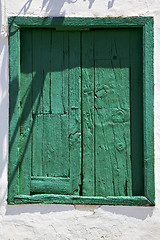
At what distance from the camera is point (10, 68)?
3961 mm

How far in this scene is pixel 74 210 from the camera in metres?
3.92

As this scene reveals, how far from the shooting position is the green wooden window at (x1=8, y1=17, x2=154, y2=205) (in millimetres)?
3957

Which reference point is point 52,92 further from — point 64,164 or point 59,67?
point 64,164

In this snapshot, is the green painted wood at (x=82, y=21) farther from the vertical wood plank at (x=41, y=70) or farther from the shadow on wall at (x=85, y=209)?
the shadow on wall at (x=85, y=209)

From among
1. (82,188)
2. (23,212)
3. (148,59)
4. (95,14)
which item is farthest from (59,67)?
(23,212)

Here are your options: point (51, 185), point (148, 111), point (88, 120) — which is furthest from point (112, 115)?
point (51, 185)

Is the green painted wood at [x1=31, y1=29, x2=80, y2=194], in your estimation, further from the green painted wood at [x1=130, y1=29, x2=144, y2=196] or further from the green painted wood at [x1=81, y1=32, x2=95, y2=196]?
the green painted wood at [x1=130, y1=29, x2=144, y2=196]

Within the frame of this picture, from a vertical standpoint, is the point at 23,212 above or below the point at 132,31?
below

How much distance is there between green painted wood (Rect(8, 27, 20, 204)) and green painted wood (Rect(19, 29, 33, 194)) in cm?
6

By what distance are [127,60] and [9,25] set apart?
1271 millimetres

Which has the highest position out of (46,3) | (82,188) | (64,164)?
(46,3)

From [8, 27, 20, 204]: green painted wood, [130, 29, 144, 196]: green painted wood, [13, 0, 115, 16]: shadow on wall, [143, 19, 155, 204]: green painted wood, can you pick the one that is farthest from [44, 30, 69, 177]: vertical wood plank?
[143, 19, 155, 204]: green painted wood

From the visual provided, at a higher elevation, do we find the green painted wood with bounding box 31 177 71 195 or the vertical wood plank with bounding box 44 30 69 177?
the vertical wood plank with bounding box 44 30 69 177

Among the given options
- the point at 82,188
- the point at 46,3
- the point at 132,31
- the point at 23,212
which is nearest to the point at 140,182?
the point at 82,188
